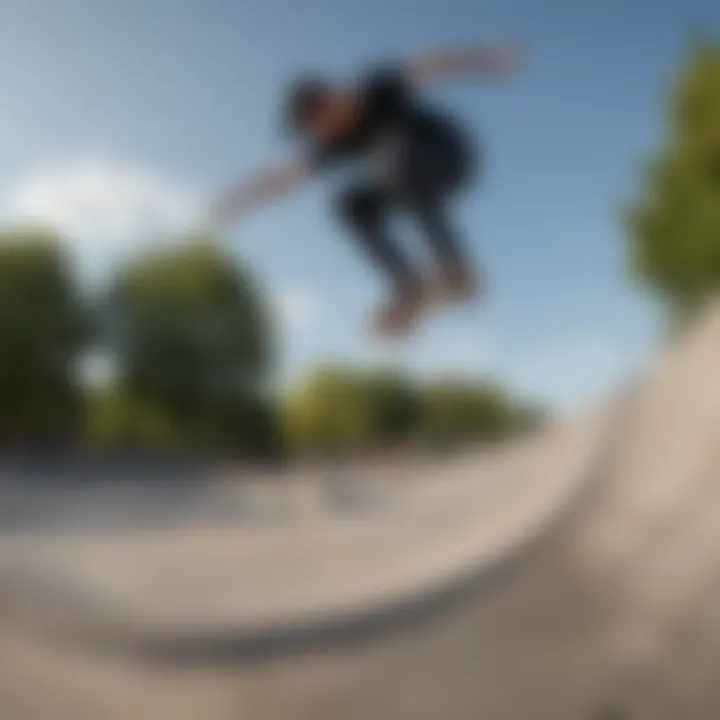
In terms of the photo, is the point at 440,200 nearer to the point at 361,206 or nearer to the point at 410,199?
the point at 410,199

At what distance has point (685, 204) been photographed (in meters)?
3.69

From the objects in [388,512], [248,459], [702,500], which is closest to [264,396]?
[248,459]

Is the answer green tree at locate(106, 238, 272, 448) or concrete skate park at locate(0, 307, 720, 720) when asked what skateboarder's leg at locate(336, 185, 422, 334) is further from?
concrete skate park at locate(0, 307, 720, 720)

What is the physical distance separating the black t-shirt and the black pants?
6cm

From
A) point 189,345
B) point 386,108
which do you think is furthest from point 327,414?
point 386,108

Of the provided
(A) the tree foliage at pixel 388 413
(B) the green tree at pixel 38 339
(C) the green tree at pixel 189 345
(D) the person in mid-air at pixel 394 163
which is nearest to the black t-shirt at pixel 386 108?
(D) the person in mid-air at pixel 394 163

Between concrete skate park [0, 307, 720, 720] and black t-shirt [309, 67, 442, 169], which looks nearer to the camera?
concrete skate park [0, 307, 720, 720]

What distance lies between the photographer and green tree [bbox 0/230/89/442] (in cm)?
300

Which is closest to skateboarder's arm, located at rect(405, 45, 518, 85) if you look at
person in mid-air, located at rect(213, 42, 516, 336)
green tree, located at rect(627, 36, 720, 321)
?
person in mid-air, located at rect(213, 42, 516, 336)

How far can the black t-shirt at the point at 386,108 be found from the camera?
299 cm

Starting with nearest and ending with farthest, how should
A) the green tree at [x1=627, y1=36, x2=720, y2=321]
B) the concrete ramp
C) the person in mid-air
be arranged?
the concrete ramp
the person in mid-air
the green tree at [x1=627, y1=36, x2=720, y2=321]

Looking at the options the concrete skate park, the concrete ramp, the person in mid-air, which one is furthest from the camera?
the person in mid-air

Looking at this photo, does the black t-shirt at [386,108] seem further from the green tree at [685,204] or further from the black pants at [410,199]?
the green tree at [685,204]

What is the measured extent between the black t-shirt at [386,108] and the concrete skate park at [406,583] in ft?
3.53
